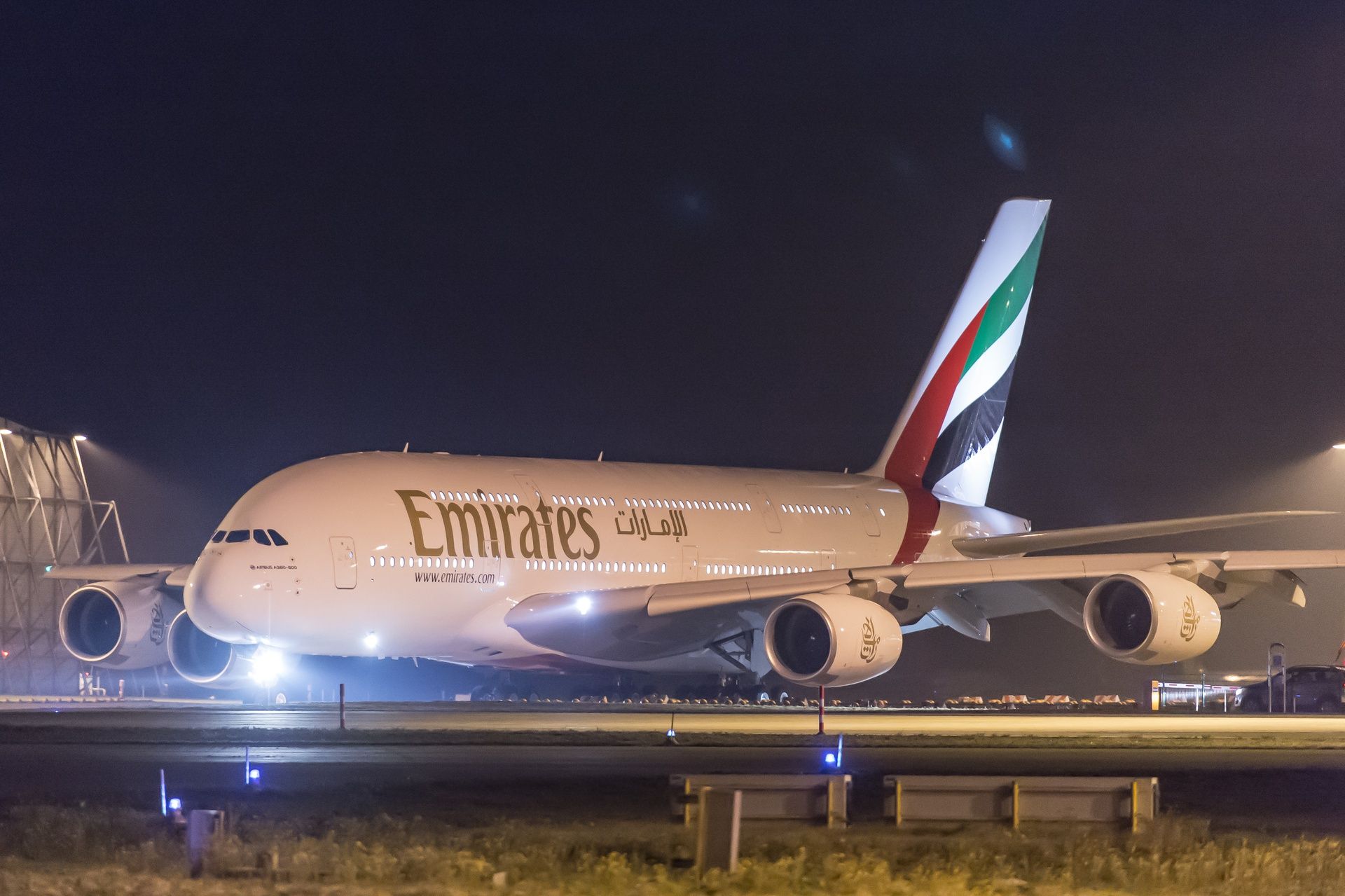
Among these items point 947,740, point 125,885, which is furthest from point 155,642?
point 125,885

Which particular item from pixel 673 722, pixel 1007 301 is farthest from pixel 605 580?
pixel 1007 301

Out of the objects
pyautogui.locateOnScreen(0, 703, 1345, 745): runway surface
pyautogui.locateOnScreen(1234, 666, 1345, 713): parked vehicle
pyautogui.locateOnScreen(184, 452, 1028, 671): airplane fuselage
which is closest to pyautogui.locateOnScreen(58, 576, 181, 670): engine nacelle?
pyautogui.locateOnScreen(0, 703, 1345, 745): runway surface

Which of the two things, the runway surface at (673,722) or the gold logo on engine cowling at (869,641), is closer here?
the runway surface at (673,722)

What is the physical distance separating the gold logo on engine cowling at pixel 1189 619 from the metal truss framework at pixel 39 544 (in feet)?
110

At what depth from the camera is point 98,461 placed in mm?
57156

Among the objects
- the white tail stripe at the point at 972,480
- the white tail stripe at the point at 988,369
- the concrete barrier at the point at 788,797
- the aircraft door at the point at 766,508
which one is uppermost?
the white tail stripe at the point at 988,369

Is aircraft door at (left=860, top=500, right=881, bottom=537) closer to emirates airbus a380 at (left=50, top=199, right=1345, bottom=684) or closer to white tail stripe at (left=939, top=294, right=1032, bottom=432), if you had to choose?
emirates airbus a380 at (left=50, top=199, right=1345, bottom=684)

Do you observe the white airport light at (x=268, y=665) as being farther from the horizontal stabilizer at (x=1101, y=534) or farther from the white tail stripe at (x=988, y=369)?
the white tail stripe at (x=988, y=369)

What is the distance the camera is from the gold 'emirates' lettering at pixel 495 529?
29.5 m

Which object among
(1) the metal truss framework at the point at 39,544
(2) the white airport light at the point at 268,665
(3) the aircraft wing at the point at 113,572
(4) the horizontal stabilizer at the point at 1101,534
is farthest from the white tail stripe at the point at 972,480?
(1) the metal truss framework at the point at 39,544

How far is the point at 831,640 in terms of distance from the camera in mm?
27062

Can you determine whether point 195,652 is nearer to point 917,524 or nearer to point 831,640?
point 831,640

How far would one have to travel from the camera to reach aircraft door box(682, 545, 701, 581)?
33.8 meters

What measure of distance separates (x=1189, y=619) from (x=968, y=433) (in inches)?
579
